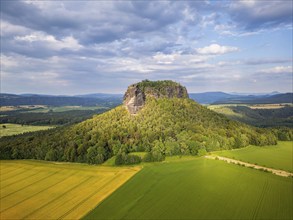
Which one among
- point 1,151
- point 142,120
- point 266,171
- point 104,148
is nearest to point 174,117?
point 142,120

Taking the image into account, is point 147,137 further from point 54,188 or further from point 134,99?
point 54,188

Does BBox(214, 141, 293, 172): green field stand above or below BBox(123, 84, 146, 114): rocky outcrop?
below

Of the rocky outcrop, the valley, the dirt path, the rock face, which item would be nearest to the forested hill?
the valley

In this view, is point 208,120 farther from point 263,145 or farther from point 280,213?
point 280,213

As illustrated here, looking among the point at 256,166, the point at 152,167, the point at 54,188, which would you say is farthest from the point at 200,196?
the point at 256,166

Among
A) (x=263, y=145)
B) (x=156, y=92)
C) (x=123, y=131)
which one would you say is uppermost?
(x=156, y=92)

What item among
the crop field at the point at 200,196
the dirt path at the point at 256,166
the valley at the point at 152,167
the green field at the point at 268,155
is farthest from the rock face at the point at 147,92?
the crop field at the point at 200,196

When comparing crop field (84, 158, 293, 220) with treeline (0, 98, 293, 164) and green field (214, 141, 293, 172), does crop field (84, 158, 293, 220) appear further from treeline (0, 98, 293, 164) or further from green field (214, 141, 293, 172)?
treeline (0, 98, 293, 164)
